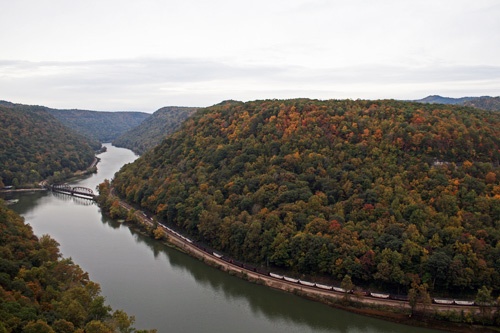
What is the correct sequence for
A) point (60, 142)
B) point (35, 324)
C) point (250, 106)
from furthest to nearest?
point (60, 142), point (250, 106), point (35, 324)

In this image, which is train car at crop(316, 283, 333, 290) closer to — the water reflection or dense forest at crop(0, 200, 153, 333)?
the water reflection

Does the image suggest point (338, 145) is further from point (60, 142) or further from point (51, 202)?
point (60, 142)

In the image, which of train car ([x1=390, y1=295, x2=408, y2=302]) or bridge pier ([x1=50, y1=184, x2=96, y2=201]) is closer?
train car ([x1=390, y1=295, x2=408, y2=302])

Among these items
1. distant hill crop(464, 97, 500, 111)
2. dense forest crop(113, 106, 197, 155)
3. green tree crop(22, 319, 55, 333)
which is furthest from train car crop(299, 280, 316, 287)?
dense forest crop(113, 106, 197, 155)

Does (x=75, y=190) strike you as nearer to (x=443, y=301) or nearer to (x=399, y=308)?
(x=399, y=308)

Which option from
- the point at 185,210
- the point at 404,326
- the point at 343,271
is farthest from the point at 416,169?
the point at 185,210

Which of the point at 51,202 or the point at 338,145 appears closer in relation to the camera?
the point at 338,145

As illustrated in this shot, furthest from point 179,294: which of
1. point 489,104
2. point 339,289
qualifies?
point 489,104
